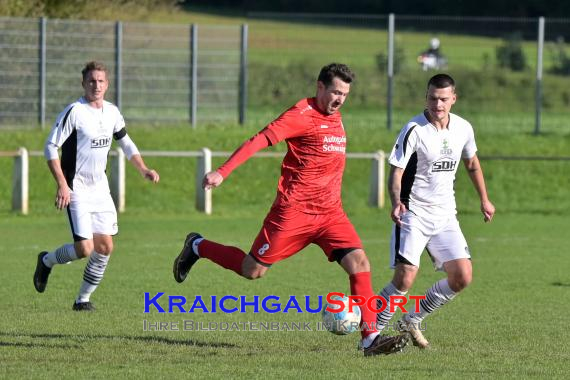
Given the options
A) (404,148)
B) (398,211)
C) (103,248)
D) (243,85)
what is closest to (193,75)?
(243,85)

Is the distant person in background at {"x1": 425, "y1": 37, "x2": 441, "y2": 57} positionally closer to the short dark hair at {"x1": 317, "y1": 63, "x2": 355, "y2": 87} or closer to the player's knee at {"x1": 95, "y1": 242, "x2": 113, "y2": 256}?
the player's knee at {"x1": 95, "y1": 242, "x2": 113, "y2": 256}

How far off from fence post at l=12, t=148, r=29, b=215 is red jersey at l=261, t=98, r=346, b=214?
42.7 feet

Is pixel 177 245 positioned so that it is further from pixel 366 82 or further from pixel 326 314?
pixel 366 82

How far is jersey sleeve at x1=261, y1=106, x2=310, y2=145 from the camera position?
28.3 ft

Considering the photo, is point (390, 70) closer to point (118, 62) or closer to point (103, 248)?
point (118, 62)

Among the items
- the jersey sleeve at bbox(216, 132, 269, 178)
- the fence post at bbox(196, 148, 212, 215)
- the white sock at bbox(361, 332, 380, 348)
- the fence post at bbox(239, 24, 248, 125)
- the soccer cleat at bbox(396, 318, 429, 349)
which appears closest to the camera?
the jersey sleeve at bbox(216, 132, 269, 178)

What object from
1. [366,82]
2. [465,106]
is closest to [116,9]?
[366,82]

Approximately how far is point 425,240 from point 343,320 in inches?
34.7

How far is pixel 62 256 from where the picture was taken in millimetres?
11242

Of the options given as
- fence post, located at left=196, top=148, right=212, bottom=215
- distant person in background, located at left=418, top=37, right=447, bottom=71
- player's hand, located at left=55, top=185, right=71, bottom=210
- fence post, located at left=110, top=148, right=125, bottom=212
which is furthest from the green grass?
distant person in background, located at left=418, top=37, right=447, bottom=71

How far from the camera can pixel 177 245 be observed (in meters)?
17.6

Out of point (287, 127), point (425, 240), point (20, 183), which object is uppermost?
point (287, 127)

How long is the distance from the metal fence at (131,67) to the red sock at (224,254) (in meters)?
17.1

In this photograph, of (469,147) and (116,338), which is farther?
(116,338)
